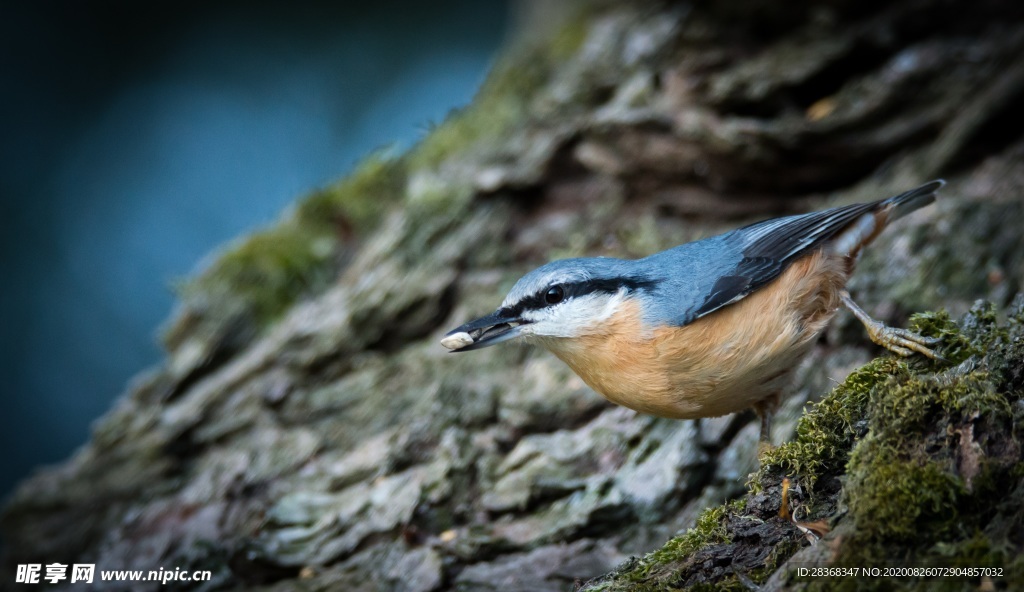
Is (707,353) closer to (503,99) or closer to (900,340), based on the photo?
(900,340)

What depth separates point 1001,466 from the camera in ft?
5.90

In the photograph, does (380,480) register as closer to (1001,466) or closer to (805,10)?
(1001,466)

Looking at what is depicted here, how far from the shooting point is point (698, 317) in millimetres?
2773

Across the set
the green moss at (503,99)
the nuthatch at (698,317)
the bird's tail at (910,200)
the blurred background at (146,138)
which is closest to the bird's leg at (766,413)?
the nuthatch at (698,317)

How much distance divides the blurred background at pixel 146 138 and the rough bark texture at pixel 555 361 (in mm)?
3043

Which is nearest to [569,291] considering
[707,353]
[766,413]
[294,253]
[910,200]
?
[707,353]

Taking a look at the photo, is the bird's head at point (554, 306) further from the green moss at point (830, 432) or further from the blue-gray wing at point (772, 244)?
the green moss at point (830, 432)

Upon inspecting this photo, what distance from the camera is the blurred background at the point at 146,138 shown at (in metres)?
8.23

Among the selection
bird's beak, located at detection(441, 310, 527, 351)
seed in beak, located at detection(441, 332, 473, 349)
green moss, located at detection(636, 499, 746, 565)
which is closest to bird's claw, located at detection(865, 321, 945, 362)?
green moss, located at detection(636, 499, 746, 565)

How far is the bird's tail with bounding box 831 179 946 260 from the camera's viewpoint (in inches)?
128

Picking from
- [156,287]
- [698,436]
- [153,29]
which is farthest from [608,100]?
[156,287]

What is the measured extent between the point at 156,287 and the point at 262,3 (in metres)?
3.58

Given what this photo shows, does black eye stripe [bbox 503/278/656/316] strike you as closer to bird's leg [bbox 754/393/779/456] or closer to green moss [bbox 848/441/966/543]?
bird's leg [bbox 754/393/779/456]

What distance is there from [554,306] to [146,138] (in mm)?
7458
